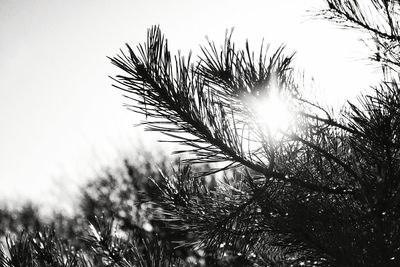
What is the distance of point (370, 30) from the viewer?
2.07 m

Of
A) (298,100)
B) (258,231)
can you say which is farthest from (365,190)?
(298,100)

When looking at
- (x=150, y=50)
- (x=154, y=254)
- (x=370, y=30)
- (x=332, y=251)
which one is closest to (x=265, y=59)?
(x=150, y=50)

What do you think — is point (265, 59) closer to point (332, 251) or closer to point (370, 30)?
point (332, 251)

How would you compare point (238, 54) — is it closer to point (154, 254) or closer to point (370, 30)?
point (154, 254)

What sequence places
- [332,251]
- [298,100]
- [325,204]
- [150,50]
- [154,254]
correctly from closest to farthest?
[150,50], [332,251], [325,204], [154,254], [298,100]

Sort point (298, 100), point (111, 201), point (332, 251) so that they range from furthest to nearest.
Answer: point (111, 201), point (298, 100), point (332, 251)

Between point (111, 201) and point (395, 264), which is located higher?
point (395, 264)

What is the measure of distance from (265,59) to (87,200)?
12.3m

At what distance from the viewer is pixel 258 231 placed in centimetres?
157

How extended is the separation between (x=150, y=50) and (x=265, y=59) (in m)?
0.45

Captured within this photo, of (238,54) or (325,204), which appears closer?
(238,54)

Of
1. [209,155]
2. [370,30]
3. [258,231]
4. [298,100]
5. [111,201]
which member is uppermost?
[370,30]

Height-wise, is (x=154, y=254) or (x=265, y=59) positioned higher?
(x=265, y=59)

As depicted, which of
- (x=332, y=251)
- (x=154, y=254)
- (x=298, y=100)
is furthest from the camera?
(x=298, y=100)
